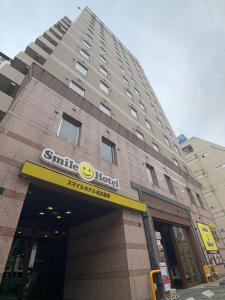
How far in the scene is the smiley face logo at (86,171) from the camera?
8.97 meters

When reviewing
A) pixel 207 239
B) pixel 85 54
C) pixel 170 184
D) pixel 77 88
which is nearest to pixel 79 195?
pixel 77 88

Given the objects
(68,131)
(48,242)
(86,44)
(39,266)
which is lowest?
(39,266)

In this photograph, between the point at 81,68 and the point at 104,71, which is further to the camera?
the point at 104,71

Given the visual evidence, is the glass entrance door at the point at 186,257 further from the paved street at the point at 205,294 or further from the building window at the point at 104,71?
the building window at the point at 104,71

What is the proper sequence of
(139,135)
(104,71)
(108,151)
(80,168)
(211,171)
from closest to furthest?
(80,168) → (108,151) → (139,135) → (104,71) → (211,171)

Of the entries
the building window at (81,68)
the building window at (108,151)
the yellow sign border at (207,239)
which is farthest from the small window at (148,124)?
the yellow sign border at (207,239)

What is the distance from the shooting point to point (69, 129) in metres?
10.9

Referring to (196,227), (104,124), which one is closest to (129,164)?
(104,124)

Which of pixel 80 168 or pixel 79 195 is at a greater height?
pixel 80 168

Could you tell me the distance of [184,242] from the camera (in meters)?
14.5

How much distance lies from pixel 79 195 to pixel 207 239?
584 inches

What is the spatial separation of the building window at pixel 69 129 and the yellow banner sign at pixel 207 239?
14230 millimetres

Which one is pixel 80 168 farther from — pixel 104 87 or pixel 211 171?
pixel 211 171

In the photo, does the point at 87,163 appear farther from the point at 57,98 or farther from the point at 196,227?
the point at 196,227
